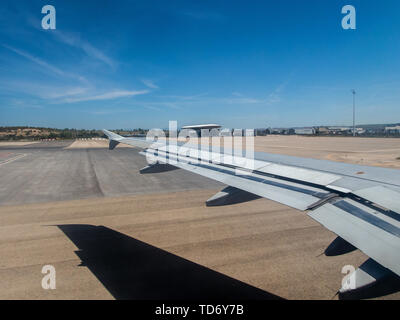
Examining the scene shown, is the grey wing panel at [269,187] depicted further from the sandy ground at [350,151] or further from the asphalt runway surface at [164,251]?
the sandy ground at [350,151]

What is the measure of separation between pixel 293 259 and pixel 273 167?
2.20 meters

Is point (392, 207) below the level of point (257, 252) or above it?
above

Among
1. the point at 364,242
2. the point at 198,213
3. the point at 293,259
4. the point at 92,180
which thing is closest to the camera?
the point at 364,242

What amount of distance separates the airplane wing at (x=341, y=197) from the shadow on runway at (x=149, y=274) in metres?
1.45

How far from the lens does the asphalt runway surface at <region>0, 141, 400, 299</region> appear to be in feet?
13.6

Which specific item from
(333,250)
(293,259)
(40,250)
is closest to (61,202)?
(40,250)

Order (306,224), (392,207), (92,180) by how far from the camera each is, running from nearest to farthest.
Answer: (392,207), (306,224), (92,180)

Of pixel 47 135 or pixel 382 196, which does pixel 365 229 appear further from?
pixel 47 135

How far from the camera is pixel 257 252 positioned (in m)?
5.37

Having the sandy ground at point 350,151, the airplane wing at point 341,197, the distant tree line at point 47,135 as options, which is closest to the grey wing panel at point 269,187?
the airplane wing at point 341,197

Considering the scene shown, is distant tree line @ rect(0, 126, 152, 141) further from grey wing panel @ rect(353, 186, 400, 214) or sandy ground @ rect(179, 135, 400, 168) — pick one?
grey wing panel @ rect(353, 186, 400, 214)

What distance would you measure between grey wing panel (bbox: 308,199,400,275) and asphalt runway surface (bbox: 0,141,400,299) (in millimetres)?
269

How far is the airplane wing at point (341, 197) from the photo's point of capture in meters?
1.84
